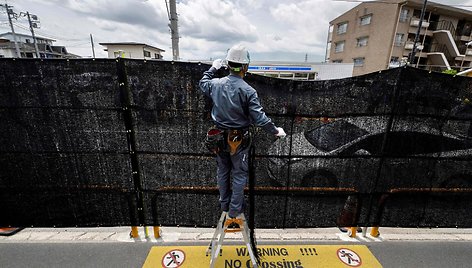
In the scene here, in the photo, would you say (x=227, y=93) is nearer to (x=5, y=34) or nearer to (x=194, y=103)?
(x=194, y=103)

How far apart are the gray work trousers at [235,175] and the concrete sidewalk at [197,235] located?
96 centimetres

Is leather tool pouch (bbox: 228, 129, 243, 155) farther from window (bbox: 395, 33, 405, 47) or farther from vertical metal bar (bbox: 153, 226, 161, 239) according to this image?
window (bbox: 395, 33, 405, 47)

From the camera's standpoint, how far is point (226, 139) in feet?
6.57

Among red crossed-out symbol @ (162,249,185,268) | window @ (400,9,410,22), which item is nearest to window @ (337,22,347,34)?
window @ (400,9,410,22)

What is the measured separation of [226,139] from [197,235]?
1632mm

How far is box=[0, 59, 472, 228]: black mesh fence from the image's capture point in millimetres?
2367

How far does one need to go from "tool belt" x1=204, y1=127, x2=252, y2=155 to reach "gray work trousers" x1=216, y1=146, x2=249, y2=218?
0.26 feet

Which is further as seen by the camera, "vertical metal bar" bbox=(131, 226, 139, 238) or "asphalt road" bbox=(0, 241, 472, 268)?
"vertical metal bar" bbox=(131, 226, 139, 238)

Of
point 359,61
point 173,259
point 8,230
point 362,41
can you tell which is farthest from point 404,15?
point 8,230

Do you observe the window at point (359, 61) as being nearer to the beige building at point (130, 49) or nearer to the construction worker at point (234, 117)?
the construction worker at point (234, 117)

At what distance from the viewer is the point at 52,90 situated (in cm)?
236

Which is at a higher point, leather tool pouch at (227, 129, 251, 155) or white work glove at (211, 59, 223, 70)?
white work glove at (211, 59, 223, 70)

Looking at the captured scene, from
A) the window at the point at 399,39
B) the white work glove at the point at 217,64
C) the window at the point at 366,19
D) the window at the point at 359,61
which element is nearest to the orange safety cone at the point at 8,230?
the white work glove at the point at 217,64

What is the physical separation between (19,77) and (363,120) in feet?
12.8
